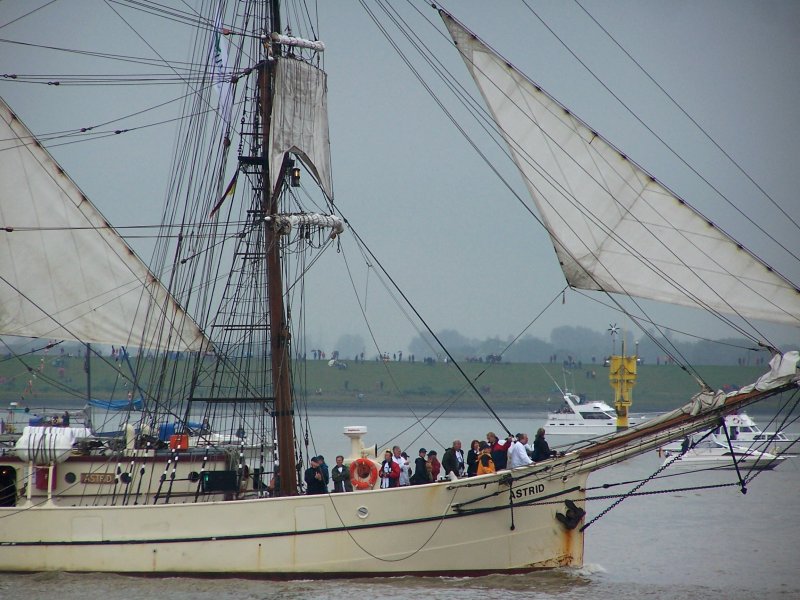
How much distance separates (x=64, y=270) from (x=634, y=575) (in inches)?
659

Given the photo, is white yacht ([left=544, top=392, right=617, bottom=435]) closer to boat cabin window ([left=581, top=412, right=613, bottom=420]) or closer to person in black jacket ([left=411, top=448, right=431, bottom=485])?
boat cabin window ([left=581, top=412, right=613, bottom=420])

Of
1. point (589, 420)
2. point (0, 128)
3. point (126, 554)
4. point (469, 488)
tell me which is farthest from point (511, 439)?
point (589, 420)

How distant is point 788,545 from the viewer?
30797 mm

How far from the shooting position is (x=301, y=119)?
27.3 meters

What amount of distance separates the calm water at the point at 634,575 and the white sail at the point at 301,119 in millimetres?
6931

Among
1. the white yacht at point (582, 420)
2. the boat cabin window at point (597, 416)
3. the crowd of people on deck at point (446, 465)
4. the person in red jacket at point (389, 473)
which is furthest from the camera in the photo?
the boat cabin window at point (597, 416)

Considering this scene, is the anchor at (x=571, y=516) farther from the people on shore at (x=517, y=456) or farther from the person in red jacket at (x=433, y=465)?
the person in red jacket at (x=433, y=465)

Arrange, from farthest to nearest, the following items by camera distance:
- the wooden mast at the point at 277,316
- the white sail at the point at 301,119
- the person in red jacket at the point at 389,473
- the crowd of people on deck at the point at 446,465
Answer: the white sail at the point at 301,119 → the wooden mast at the point at 277,316 → the person in red jacket at the point at 389,473 → the crowd of people on deck at the point at 446,465

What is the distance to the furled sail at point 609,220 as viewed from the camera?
841 inches

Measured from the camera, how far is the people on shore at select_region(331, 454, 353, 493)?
2469 cm

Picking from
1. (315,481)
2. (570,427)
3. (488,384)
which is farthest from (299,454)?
(488,384)

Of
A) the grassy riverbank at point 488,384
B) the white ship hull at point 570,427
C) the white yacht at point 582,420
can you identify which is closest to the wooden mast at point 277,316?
the white yacht at point 582,420

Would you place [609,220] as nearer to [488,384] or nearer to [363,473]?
[363,473]

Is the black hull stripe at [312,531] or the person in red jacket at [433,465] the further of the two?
the person in red jacket at [433,465]
